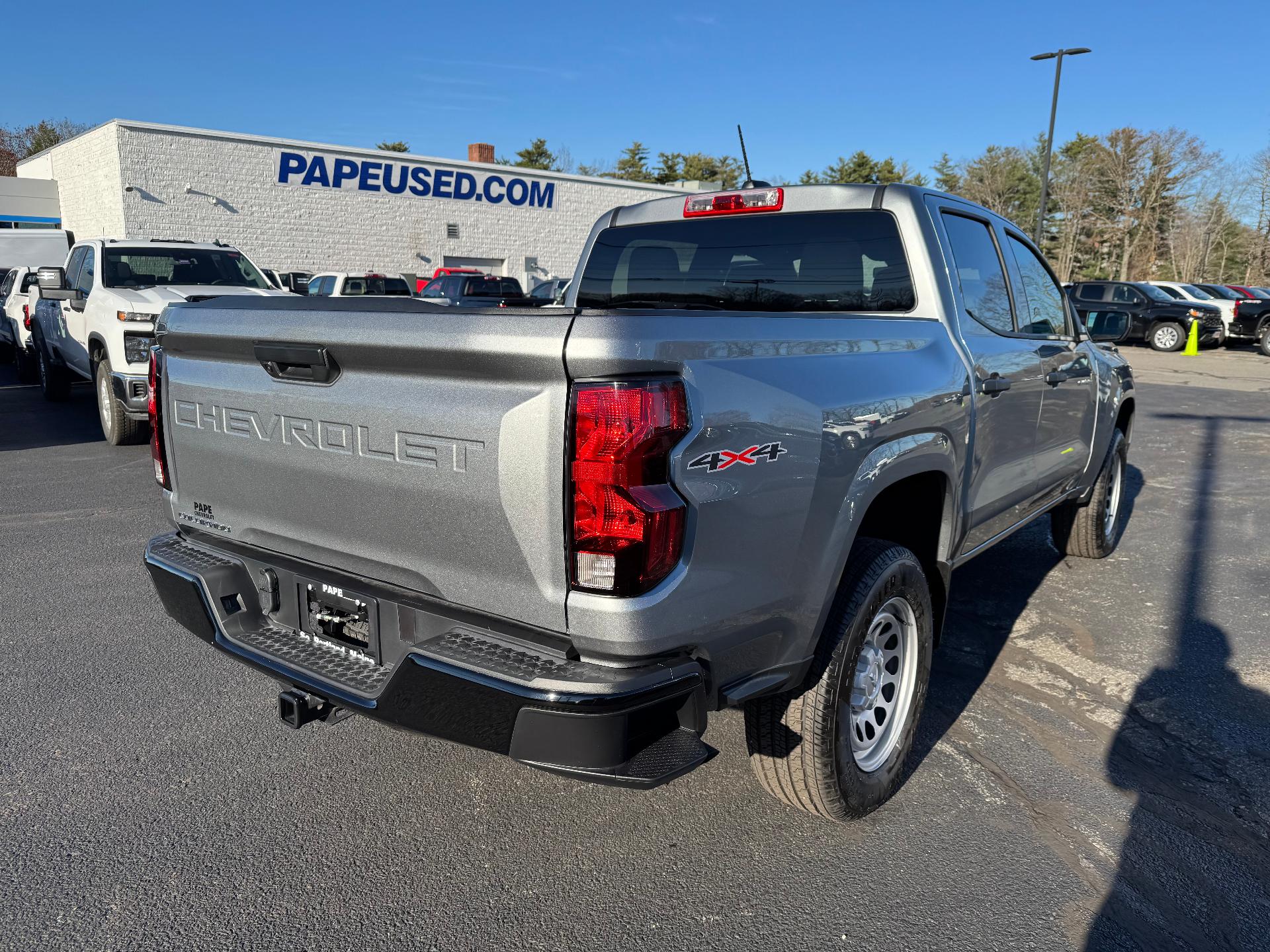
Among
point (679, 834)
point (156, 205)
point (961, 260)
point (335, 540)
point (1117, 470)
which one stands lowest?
point (679, 834)

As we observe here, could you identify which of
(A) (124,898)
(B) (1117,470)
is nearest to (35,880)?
(A) (124,898)

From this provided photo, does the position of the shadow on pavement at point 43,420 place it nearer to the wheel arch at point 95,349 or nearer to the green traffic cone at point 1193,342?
the wheel arch at point 95,349

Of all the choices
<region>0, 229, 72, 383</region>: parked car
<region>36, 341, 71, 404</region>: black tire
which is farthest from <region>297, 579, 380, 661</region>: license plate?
<region>36, 341, 71, 404</region>: black tire

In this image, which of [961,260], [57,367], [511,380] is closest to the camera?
[511,380]

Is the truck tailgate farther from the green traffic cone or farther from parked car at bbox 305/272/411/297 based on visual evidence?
the green traffic cone

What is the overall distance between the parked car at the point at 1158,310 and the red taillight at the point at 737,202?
2284 cm

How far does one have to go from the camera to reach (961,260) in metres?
3.74

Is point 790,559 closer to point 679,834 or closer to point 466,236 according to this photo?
point 679,834

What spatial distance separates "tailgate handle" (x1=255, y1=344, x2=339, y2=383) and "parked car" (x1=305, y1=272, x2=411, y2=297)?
18591 mm

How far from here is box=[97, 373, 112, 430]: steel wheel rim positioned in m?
9.01

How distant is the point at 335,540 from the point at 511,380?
828 mm

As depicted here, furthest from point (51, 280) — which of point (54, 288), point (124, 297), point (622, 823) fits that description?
point (622, 823)

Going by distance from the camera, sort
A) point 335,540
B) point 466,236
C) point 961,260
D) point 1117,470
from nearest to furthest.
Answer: point 335,540, point 961,260, point 1117,470, point 466,236

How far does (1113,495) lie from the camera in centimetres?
625
